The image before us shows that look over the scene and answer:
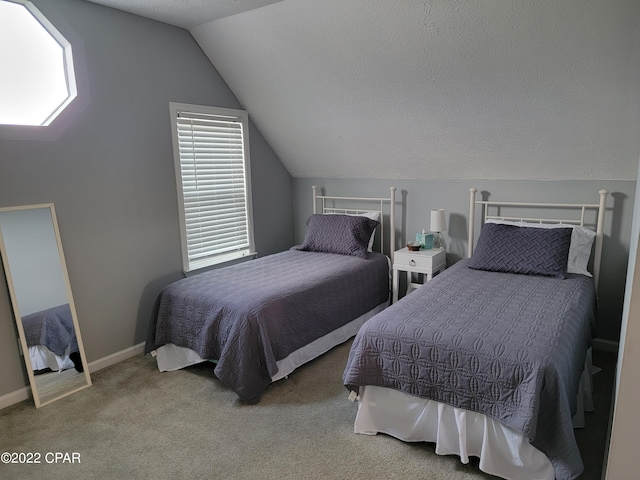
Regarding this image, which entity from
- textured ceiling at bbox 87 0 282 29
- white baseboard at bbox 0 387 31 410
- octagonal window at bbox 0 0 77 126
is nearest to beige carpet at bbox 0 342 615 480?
white baseboard at bbox 0 387 31 410

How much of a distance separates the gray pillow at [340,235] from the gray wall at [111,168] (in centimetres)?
120

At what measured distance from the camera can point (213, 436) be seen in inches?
90.4

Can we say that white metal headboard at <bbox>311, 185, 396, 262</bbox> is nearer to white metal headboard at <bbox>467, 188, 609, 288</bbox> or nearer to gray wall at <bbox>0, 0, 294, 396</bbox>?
white metal headboard at <bbox>467, 188, 609, 288</bbox>

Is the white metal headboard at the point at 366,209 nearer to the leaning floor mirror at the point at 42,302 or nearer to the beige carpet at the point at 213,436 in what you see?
the beige carpet at the point at 213,436

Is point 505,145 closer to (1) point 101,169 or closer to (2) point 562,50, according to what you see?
(2) point 562,50

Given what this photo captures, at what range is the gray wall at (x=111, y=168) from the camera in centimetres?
265

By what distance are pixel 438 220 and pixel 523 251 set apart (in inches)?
30.5

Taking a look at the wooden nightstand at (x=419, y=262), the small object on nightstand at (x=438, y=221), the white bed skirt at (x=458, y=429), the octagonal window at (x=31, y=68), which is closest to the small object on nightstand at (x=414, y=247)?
the wooden nightstand at (x=419, y=262)

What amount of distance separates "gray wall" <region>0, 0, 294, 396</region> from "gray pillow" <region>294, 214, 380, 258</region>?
3.94 feet

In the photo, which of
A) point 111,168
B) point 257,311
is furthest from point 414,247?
point 111,168

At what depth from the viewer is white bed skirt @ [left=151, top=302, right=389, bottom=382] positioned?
111 inches

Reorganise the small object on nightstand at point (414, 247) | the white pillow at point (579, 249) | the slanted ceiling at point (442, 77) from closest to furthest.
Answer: the slanted ceiling at point (442, 77) < the white pillow at point (579, 249) < the small object on nightstand at point (414, 247)

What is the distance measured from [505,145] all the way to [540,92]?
0.53 metres

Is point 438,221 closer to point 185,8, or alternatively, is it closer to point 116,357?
point 185,8
